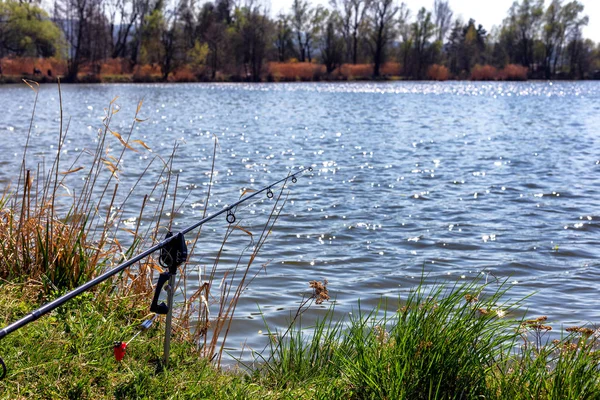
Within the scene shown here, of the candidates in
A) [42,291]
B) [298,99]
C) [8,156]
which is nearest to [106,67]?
[298,99]

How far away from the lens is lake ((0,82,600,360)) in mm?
6430

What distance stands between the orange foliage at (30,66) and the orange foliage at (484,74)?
4319 cm

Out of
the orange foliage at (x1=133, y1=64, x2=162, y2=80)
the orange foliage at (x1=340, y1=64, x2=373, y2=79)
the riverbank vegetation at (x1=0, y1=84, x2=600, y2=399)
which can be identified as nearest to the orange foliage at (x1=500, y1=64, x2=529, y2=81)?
the orange foliage at (x1=340, y1=64, x2=373, y2=79)

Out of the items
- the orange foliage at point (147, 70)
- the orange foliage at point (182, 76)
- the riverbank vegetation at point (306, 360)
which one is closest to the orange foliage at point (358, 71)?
the orange foliage at point (182, 76)

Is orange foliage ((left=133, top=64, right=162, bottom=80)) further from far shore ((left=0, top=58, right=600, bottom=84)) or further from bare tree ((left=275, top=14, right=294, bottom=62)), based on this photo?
bare tree ((left=275, top=14, right=294, bottom=62))

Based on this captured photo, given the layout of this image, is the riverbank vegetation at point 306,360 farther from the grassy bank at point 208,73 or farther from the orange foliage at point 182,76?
the orange foliage at point 182,76

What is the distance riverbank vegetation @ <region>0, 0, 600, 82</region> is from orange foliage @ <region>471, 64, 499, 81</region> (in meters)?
0.11

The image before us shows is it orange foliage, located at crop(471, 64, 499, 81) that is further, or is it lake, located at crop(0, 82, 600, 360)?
orange foliage, located at crop(471, 64, 499, 81)

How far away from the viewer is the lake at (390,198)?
6.43 meters

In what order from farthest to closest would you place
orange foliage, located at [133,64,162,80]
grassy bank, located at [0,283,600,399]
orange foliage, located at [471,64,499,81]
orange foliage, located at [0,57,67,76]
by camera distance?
orange foliage, located at [471,64,499,81] → orange foliage, located at [133,64,162,80] → orange foliage, located at [0,57,67,76] → grassy bank, located at [0,283,600,399]

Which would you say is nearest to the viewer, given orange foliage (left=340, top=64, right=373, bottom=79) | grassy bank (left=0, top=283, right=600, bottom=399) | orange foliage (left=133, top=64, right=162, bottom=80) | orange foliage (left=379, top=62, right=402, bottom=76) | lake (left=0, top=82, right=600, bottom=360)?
grassy bank (left=0, top=283, right=600, bottom=399)

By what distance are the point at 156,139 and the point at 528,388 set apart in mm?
16331

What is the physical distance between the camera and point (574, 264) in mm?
7145

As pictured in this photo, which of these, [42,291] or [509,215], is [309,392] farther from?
[509,215]
